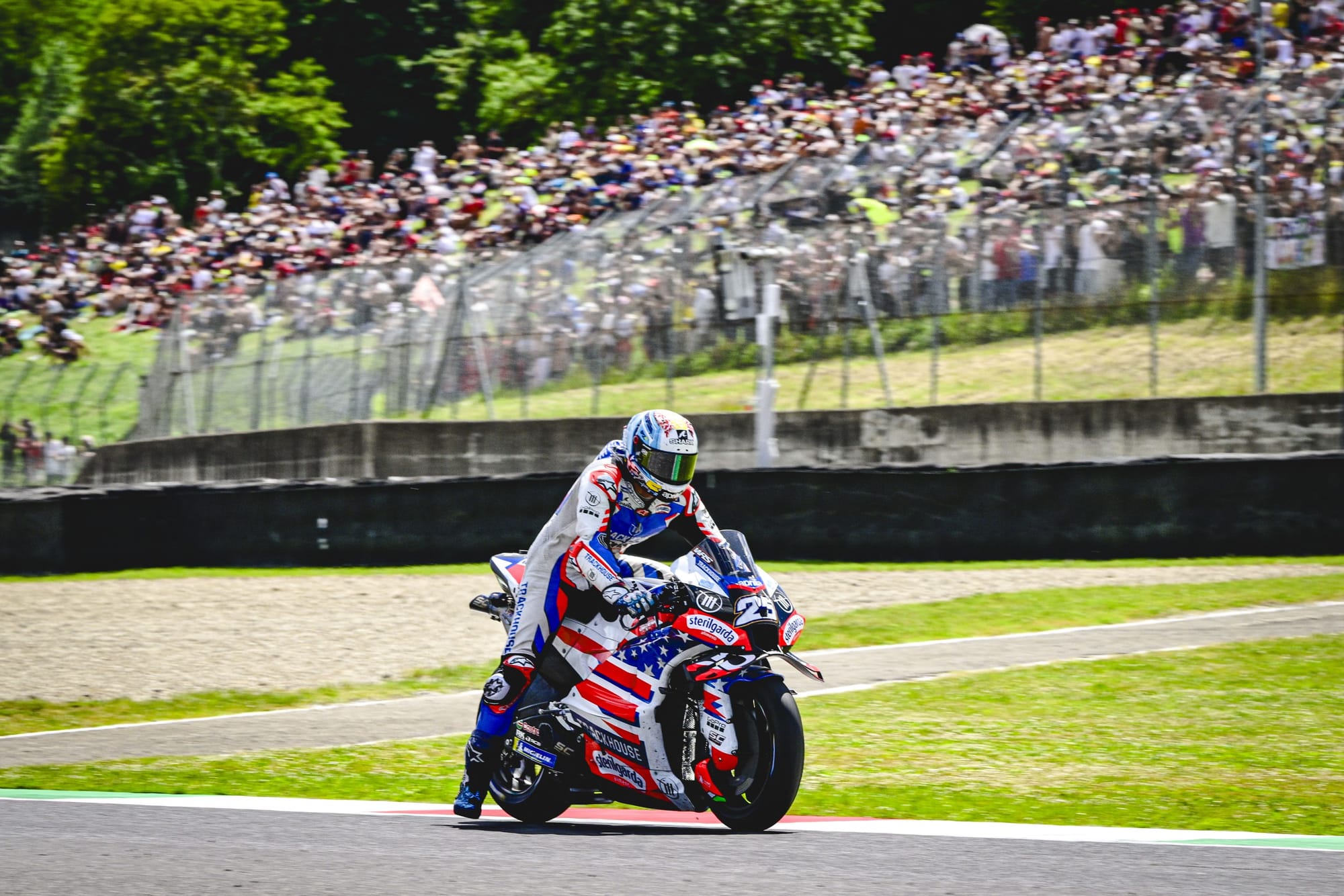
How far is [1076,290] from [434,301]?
348 inches

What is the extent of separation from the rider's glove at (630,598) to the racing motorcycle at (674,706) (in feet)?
0.13

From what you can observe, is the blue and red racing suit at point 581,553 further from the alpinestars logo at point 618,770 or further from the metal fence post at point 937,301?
the metal fence post at point 937,301

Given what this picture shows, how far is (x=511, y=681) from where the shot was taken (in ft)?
23.4

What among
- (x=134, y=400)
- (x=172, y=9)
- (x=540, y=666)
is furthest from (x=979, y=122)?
(x=172, y=9)

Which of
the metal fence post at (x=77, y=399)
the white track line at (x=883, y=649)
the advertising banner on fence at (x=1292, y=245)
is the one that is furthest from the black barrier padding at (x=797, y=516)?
the advertising banner on fence at (x=1292, y=245)

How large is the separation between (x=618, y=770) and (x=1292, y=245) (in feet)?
52.2

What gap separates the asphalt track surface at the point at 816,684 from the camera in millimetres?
10391

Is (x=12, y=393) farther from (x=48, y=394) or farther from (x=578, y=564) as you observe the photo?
(x=578, y=564)

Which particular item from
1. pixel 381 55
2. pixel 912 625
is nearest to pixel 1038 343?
A: pixel 912 625

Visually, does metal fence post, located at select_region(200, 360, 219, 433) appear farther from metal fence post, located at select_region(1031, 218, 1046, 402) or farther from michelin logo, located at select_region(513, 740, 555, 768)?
michelin logo, located at select_region(513, 740, 555, 768)

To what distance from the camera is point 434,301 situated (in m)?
23.0

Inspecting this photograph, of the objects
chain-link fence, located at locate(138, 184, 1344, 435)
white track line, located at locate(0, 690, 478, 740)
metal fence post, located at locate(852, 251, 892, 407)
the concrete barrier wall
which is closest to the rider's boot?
white track line, located at locate(0, 690, 478, 740)

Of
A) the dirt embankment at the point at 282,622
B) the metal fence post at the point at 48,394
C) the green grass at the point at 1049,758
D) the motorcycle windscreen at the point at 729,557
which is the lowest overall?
the dirt embankment at the point at 282,622

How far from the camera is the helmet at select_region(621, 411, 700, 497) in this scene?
6.66 metres
